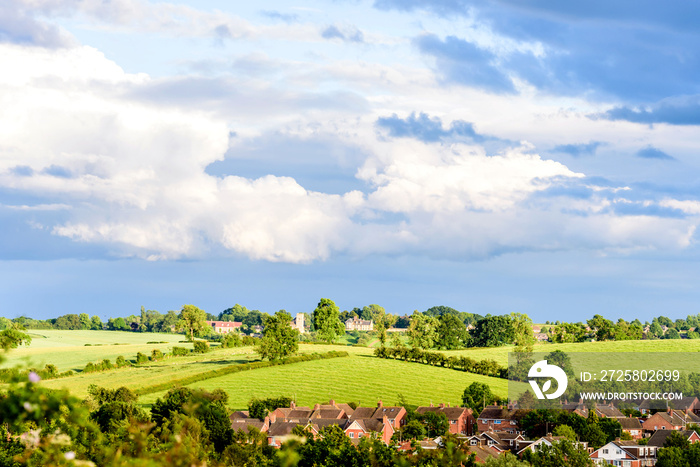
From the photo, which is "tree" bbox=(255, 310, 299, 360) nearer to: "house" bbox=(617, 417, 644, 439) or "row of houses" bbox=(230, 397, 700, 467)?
"row of houses" bbox=(230, 397, 700, 467)

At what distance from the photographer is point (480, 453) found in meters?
94.9

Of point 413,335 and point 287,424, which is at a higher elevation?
point 413,335

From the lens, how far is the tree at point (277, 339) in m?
145

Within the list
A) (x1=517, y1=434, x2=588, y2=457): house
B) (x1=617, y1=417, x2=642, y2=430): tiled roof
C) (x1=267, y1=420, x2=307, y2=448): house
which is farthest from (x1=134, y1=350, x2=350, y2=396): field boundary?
(x1=617, y1=417, x2=642, y2=430): tiled roof

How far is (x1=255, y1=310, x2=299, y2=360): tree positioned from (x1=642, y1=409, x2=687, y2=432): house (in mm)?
67540

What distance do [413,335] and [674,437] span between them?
286ft

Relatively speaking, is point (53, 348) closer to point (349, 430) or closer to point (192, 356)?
point (192, 356)

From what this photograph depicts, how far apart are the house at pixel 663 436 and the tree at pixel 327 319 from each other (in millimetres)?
95721

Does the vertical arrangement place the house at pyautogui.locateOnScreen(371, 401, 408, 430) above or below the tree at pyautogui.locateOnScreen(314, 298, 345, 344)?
below

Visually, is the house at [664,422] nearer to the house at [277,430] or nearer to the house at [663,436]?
the house at [663,436]

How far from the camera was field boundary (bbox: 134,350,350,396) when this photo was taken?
11856 centimetres

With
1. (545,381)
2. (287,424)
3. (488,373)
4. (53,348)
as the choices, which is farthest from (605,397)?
(53,348)

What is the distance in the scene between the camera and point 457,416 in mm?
113938

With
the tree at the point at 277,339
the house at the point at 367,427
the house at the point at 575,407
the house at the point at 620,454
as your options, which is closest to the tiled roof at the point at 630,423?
the house at the point at 575,407
